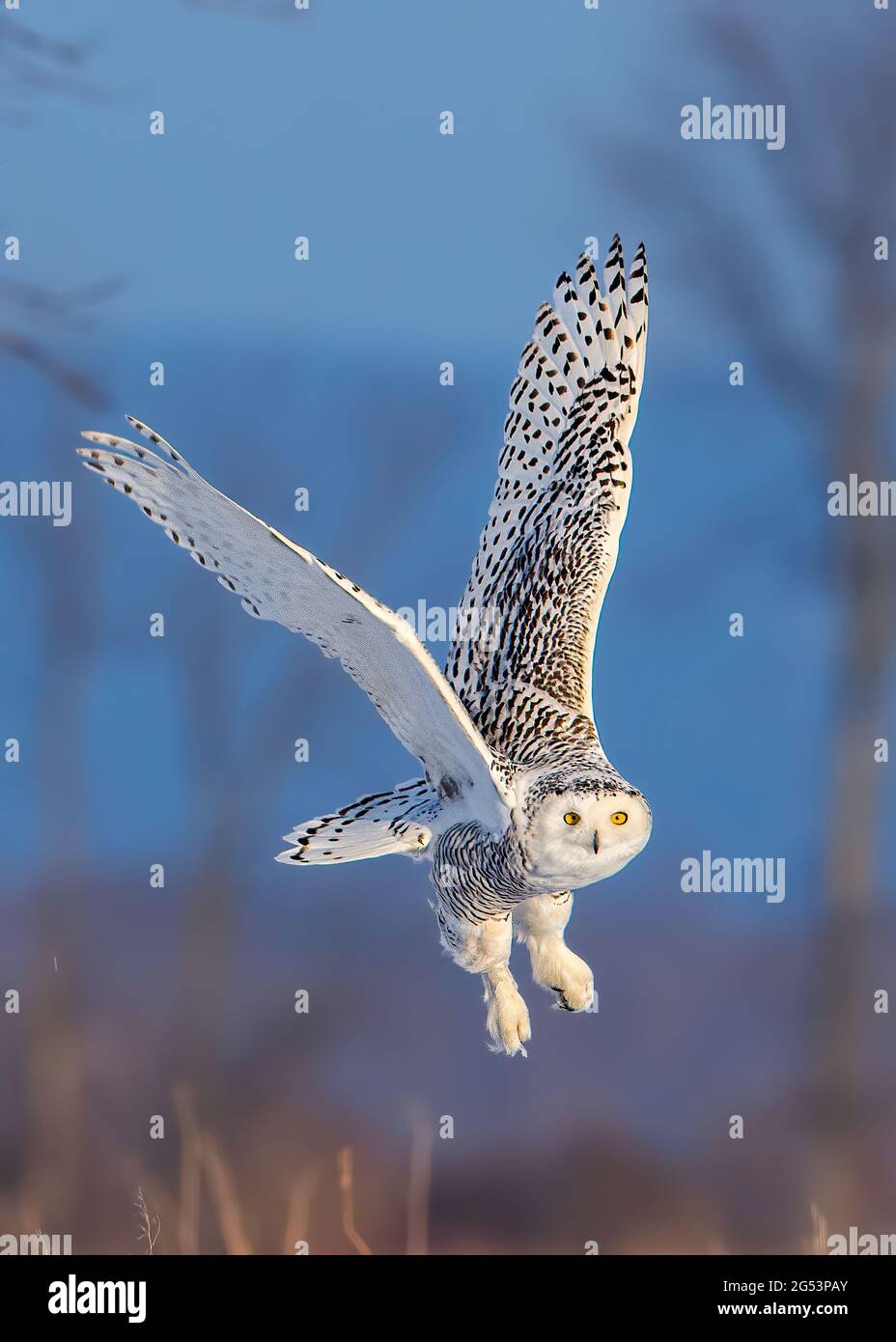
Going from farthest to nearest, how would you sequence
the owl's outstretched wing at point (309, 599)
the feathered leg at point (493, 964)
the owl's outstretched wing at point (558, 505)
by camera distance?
the owl's outstretched wing at point (558, 505)
the feathered leg at point (493, 964)
the owl's outstretched wing at point (309, 599)

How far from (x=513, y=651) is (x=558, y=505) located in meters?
0.25

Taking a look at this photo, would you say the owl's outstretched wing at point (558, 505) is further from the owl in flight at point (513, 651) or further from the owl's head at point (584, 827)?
the owl's head at point (584, 827)

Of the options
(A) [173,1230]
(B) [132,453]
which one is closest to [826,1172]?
(A) [173,1230]

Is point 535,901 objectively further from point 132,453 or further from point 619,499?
point 132,453

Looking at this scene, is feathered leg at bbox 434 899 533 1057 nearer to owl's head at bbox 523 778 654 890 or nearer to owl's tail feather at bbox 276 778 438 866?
owl's tail feather at bbox 276 778 438 866

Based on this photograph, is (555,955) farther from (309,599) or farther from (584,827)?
(309,599)

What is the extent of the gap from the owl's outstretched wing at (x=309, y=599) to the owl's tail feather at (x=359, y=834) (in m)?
0.10

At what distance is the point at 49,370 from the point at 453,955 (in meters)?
1.76

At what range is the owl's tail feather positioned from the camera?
2.16 m

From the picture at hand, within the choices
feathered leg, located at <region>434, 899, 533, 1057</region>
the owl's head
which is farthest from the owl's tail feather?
the owl's head

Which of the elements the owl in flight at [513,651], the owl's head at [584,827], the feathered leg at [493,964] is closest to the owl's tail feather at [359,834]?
the owl in flight at [513,651]

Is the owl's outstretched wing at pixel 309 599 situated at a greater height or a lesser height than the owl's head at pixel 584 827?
greater

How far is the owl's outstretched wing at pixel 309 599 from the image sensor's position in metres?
1.88

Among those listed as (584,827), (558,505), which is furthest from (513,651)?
(584,827)
